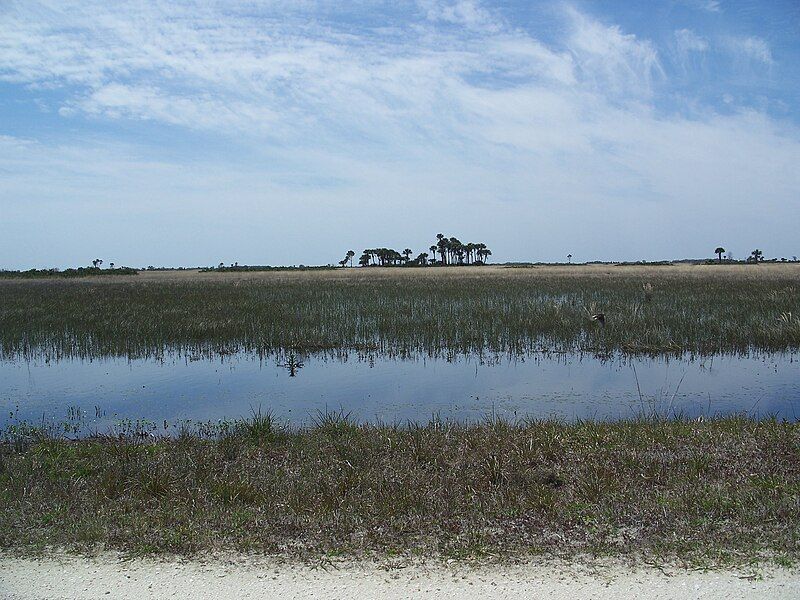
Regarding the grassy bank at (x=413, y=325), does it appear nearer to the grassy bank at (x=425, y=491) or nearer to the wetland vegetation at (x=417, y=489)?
the wetland vegetation at (x=417, y=489)

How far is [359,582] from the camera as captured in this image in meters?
4.23

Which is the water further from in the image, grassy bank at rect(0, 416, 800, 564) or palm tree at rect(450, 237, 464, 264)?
palm tree at rect(450, 237, 464, 264)

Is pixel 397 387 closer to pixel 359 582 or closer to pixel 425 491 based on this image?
pixel 425 491

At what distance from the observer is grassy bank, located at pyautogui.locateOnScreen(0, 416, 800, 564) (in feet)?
15.7

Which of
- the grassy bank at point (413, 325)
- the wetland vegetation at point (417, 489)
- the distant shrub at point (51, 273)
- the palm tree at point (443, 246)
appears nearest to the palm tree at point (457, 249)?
the palm tree at point (443, 246)

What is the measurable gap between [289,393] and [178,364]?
4597 millimetres

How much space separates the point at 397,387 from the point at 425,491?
7103 millimetres

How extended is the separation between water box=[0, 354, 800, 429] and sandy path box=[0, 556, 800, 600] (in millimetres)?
5819

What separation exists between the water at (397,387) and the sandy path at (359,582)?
582 cm

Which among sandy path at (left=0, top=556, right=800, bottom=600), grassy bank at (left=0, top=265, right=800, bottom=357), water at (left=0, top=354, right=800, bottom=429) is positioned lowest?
water at (left=0, top=354, right=800, bottom=429)

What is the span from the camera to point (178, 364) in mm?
15820

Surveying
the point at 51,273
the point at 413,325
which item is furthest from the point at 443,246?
the point at 413,325

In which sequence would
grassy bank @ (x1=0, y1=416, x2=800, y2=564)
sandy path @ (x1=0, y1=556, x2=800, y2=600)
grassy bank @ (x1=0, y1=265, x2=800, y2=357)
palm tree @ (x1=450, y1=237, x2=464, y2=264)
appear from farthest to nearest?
palm tree @ (x1=450, y1=237, x2=464, y2=264)
grassy bank @ (x1=0, y1=265, x2=800, y2=357)
grassy bank @ (x1=0, y1=416, x2=800, y2=564)
sandy path @ (x1=0, y1=556, x2=800, y2=600)

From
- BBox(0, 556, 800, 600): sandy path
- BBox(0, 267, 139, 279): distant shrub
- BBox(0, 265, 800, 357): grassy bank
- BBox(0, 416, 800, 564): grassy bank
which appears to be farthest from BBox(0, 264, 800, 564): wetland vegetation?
BBox(0, 267, 139, 279): distant shrub
